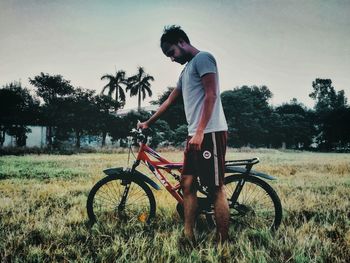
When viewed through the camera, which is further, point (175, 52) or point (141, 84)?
point (141, 84)

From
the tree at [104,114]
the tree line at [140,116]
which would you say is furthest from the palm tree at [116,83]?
the tree at [104,114]

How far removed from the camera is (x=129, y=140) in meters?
3.34

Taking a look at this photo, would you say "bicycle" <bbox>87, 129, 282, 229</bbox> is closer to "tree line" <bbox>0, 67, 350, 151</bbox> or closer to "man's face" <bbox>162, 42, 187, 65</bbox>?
"man's face" <bbox>162, 42, 187, 65</bbox>

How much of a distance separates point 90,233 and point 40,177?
14.5 ft

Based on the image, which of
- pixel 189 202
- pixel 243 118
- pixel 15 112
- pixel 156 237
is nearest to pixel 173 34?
pixel 189 202

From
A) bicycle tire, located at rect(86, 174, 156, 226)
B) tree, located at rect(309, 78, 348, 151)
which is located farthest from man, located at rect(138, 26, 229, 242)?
tree, located at rect(309, 78, 348, 151)

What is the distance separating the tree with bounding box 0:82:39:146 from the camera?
60.1 feet

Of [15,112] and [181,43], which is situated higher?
[15,112]

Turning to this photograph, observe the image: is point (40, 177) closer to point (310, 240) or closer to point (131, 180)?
point (131, 180)

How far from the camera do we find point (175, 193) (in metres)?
3.18

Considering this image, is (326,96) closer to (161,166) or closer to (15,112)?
(15,112)

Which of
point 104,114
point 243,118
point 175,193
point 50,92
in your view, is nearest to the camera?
point 175,193

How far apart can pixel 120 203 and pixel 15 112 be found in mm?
18996

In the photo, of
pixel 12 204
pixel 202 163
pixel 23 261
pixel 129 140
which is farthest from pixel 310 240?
pixel 12 204
